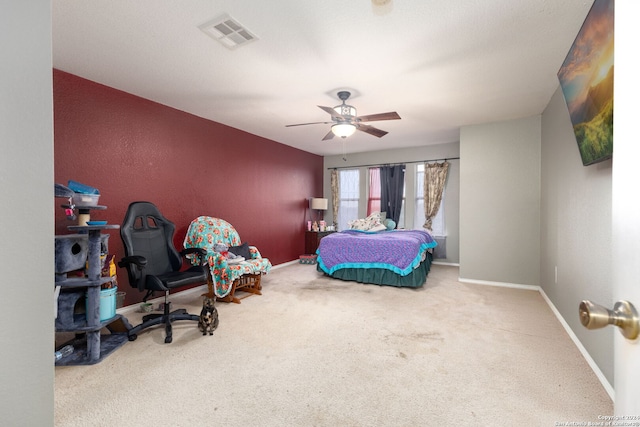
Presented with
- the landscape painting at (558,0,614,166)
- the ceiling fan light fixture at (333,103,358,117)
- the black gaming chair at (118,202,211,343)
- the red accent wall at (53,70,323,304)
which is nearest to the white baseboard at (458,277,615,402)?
the landscape painting at (558,0,614,166)

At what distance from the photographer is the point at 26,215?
692 mm

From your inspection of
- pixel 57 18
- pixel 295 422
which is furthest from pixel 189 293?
pixel 57 18

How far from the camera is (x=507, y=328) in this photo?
2738mm

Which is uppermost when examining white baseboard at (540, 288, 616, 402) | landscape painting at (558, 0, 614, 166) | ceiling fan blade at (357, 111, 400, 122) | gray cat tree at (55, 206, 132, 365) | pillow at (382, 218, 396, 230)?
ceiling fan blade at (357, 111, 400, 122)

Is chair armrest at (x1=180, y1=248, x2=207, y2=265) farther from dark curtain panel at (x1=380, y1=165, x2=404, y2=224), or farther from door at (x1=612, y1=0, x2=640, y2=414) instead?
dark curtain panel at (x1=380, y1=165, x2=404, y2=224)

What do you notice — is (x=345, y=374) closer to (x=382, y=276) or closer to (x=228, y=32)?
(x=382, y=276)

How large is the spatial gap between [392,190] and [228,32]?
4.91 metres

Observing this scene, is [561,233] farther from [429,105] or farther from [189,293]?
[189,293]

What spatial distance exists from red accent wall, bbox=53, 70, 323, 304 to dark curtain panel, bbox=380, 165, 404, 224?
2092 millimetres

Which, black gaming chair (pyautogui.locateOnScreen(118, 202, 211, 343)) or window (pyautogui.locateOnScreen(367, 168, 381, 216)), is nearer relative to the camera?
black gaming chair (pyautogui.locateOnScreen(118, 202, 211, 343))

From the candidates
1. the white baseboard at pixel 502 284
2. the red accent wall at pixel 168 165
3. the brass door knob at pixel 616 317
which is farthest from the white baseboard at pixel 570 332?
the red accent wall at pixel 168 165

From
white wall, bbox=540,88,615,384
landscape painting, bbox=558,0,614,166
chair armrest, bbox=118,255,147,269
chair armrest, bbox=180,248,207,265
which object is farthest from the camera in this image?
chair armrest, bbox=180,248,207,265

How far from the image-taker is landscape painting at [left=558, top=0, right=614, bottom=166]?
4.91 ft

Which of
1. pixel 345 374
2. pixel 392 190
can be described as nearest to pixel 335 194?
pixel 392 190
